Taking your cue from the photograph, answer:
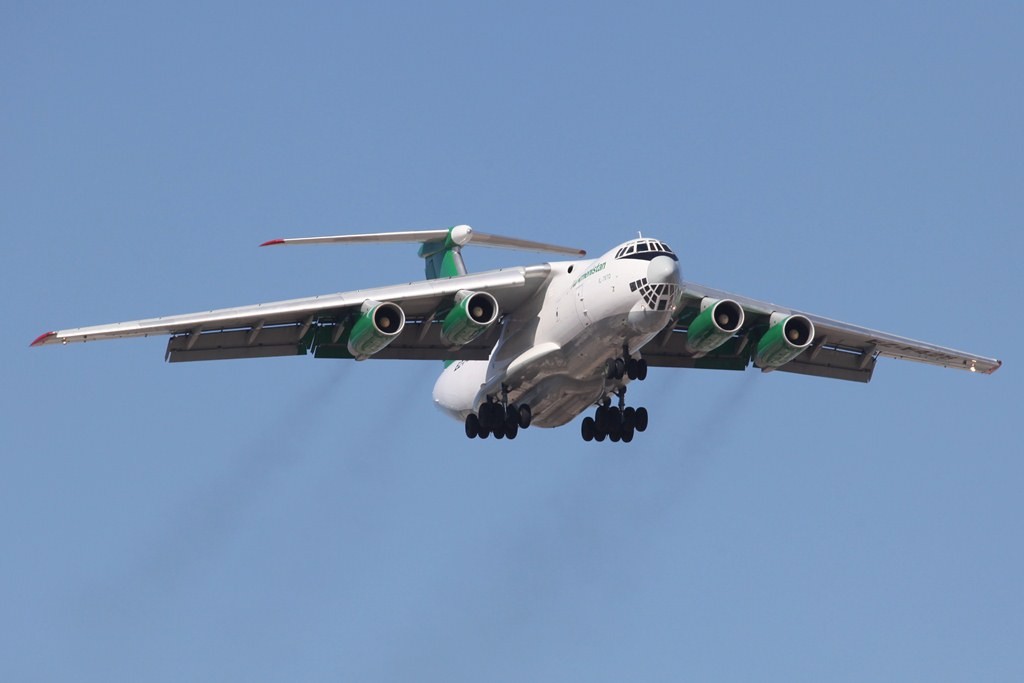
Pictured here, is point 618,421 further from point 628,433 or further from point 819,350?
point 819,350

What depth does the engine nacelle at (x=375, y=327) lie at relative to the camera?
76.8 feet

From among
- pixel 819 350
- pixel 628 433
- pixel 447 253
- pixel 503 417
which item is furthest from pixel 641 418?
pixel 447 253

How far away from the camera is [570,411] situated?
84.1 feet

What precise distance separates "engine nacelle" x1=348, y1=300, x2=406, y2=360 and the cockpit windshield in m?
2.93

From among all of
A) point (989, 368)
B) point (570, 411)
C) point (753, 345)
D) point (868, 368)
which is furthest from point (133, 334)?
point (989, 368)

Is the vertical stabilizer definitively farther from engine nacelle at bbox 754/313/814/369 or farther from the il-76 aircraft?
engine nacelle at bbox 754/313/814/369

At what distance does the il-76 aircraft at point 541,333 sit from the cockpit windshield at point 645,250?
2cm

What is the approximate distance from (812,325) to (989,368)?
400 centimetres

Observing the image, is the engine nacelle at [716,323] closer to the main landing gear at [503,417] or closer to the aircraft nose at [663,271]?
the aircraft nose at [663,271]

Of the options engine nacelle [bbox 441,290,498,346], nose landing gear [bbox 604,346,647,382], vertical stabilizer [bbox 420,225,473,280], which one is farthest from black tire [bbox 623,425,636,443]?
vertical stabilizer [bbox 420,225,473,280]

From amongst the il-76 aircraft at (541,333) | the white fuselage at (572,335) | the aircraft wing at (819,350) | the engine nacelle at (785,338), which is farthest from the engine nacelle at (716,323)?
the white fuselage at (572,335)

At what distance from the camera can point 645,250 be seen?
2345 cm

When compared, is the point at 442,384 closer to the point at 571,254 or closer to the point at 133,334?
the point at 571,254

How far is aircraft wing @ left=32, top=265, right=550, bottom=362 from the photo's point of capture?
23.6m
